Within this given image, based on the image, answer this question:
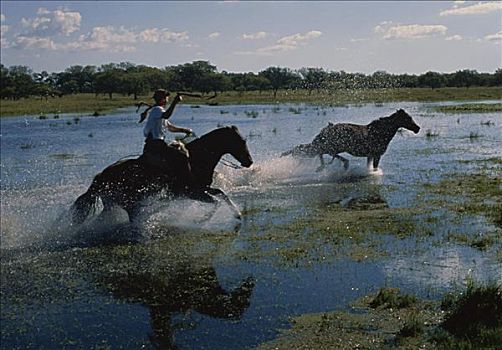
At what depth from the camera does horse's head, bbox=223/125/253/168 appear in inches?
499

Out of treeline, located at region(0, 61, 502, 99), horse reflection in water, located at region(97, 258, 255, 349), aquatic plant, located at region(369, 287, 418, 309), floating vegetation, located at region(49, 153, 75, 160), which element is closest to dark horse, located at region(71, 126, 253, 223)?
horse reflection in water, located at region(97, 258, 255, 349)

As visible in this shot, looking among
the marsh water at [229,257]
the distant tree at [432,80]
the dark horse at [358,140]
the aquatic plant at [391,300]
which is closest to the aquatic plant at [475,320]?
the aquatic plant at [391,300]

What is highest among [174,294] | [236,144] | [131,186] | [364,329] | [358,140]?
[236,144]

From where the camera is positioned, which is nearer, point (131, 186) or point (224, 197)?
point (131, 186)

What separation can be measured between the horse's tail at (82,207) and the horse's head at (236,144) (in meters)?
2.88

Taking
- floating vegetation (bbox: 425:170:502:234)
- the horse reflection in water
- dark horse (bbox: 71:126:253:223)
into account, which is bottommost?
the horse reflection in water

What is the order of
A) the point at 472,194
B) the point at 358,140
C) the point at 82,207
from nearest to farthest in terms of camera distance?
the point at 82,207 < the point at 472,194 < the point at 358,140

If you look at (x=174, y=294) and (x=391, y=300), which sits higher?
(x=391, y=300)

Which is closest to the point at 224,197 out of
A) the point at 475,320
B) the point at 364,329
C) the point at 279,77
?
the point at 364,329

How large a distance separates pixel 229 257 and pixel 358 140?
9.82 metres

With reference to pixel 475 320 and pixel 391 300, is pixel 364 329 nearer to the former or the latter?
pixel 391 300

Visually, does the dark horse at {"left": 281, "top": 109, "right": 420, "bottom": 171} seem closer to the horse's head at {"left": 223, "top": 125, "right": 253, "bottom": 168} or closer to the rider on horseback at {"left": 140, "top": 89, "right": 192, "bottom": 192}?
the horse's head at {"left": 223, "top": 125, "right": 253, "bottom": 168}

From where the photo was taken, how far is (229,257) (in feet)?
32.7

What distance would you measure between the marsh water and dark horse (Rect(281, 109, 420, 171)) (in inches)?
31.6
